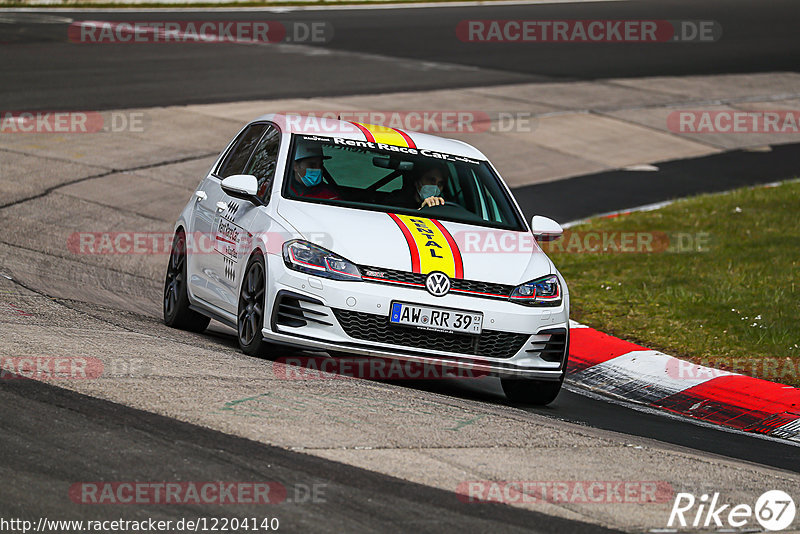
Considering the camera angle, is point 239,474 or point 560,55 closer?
point 239,474

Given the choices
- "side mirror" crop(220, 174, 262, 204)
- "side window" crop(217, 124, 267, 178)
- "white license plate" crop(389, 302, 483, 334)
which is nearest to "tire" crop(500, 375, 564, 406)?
"white license plate" crop(389, 302, 483, 334)

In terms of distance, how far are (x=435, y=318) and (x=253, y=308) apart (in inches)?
45.7

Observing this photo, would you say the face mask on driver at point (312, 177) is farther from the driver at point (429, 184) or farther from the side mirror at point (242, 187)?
the driver at point (429, 184)

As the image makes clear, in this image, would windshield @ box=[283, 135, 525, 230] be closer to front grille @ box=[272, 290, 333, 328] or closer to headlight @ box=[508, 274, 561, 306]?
headlight @ box=[508, 274, 561, 306]

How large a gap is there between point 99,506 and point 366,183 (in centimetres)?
419

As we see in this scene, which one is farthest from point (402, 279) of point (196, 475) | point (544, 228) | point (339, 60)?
point (339, 60)

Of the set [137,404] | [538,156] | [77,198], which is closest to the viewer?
[137,404]

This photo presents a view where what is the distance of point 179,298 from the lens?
30.1 ft

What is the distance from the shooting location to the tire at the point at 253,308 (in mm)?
7609

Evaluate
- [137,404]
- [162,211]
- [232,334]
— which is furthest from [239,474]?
[162,211]

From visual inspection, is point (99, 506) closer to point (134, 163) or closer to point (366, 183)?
point (366, 183)

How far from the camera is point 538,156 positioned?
18.1 metres

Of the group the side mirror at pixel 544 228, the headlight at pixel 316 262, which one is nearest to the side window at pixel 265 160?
the headlight at pixel 316 262

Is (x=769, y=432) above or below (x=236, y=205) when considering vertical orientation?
below
